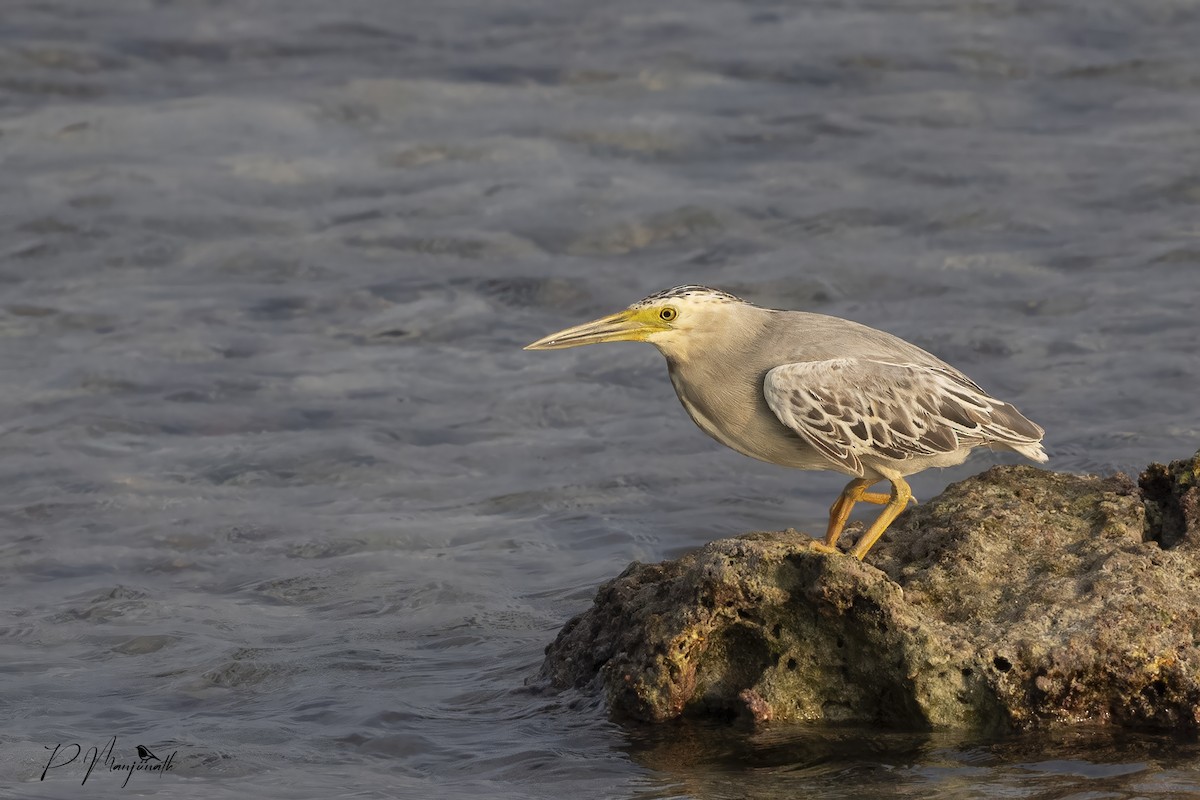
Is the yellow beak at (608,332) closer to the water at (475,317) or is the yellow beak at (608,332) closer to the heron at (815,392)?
the heron at (815,392)

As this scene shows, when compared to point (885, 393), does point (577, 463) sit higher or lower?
lower

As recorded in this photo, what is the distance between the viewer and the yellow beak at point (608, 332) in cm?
823

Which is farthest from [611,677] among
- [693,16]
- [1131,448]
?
[693,16]

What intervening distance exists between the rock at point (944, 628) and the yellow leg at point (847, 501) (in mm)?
554

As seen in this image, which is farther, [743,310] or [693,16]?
[693,16]

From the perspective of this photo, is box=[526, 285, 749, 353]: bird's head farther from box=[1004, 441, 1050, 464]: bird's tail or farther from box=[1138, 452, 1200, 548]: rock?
box=[1138, 452, 1200, 548]: rock

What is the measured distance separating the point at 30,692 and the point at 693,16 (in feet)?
47.9

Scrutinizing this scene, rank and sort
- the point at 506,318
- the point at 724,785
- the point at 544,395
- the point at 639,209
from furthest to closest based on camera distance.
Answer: the point at 639,209 < the point at 506,318 < the point at 544,395 < the point at 724,785

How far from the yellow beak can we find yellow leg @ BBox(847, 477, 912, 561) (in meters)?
1.47

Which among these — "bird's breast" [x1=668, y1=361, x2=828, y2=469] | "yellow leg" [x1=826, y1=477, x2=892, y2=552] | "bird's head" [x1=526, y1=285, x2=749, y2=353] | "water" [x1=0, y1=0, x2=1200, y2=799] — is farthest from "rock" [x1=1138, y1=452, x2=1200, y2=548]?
"bird's head" [x1=526, y1=285, x2=749, y2=353]

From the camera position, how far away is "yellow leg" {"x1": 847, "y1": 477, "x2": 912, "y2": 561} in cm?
755

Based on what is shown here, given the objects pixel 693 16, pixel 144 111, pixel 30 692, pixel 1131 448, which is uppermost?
pixel 693 16

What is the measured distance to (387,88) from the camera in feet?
61.5

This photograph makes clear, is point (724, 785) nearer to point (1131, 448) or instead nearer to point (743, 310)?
point (743, 310)
